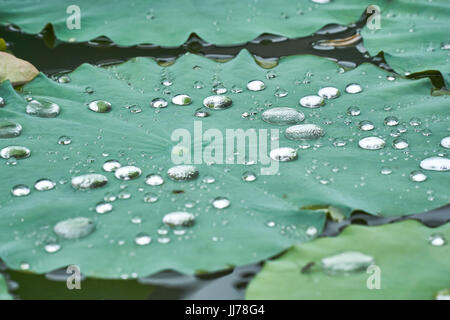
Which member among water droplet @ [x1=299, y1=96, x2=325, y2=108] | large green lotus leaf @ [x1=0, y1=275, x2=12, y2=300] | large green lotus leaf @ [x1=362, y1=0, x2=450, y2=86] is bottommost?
large green lotus leaf @ [x1=0, y1=275, x2=12, y2=300]

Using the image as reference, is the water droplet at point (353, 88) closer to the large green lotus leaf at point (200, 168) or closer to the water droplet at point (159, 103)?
the large green lotus leaf at point (200, 168)

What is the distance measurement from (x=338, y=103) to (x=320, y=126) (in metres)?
0.13

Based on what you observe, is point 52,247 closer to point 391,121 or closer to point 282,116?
point 282,116

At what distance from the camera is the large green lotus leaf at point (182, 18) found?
80.0 inches

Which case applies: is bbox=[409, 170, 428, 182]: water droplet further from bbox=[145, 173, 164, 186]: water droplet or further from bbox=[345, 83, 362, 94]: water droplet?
bbox=[145, 173, 164, 186]: water droplet

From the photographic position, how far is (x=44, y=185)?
1.38m

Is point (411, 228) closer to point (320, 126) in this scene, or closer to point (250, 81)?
point (320, 126)

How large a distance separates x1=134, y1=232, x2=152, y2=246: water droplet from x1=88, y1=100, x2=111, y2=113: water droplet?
53 centimetres

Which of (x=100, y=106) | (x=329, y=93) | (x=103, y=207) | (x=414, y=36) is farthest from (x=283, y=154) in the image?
(x=414, y=36)

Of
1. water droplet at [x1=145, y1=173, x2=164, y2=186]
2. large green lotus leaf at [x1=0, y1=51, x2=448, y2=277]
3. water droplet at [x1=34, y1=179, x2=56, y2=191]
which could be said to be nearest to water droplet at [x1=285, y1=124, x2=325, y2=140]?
large green lotus leaf at [x1=0, y1=51, x2=448, y2=277]

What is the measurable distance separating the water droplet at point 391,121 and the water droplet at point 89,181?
0.70 meters

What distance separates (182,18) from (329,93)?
0.66 meters

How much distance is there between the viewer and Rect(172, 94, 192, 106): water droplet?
1.66m

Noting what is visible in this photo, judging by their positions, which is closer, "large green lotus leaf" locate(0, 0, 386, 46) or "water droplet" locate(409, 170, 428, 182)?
"water droplet" locate(409, 170, 428, 182)
